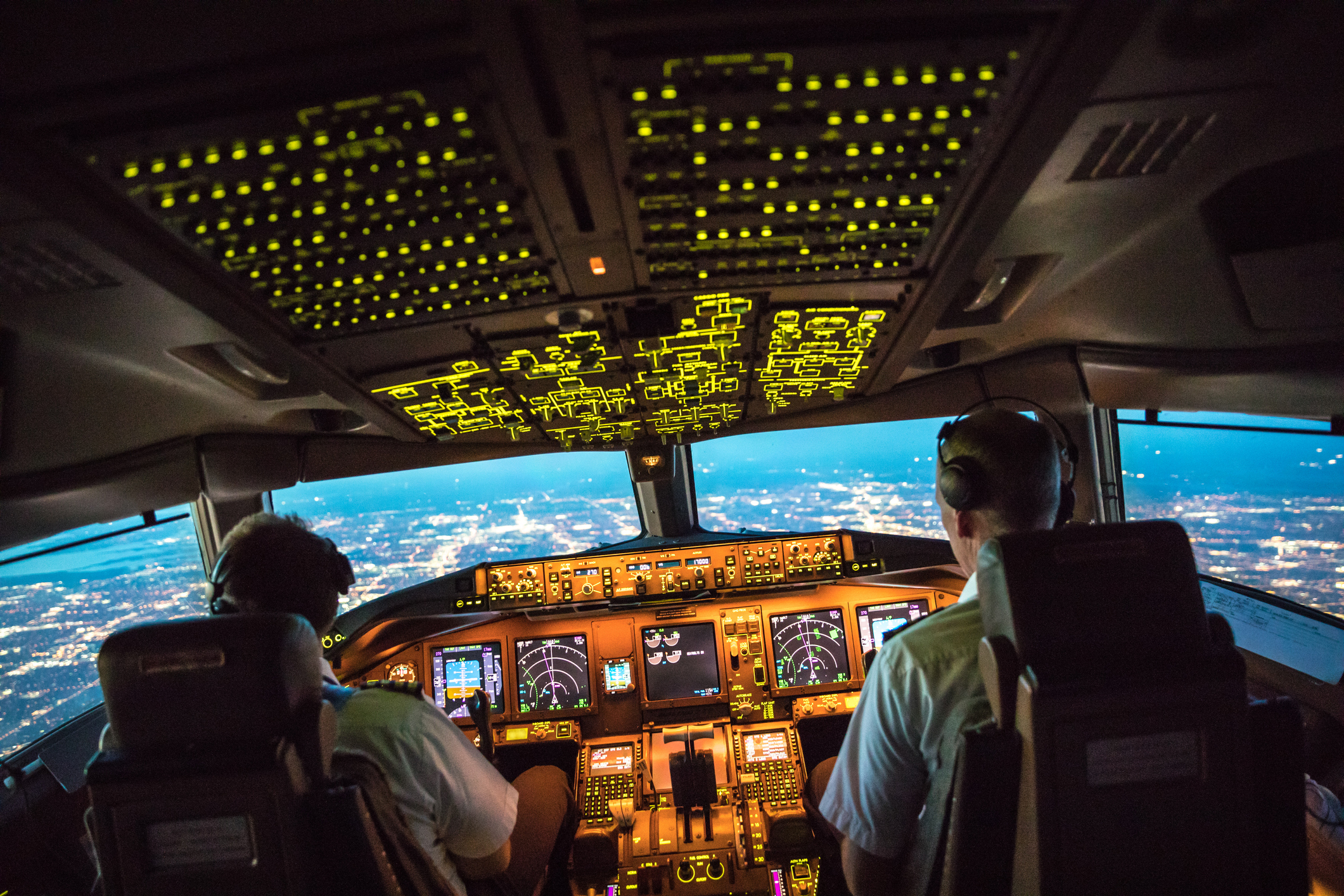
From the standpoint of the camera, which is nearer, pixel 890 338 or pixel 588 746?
pixel 890 338

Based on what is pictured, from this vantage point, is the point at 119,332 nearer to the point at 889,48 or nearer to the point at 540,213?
the point at 540,213

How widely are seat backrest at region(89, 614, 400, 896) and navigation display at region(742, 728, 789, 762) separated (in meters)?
2.36

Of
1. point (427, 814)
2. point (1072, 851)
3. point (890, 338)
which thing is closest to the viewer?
point (1072, 851)

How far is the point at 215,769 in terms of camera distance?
3.63 feet

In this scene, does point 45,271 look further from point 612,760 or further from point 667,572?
point 612,760

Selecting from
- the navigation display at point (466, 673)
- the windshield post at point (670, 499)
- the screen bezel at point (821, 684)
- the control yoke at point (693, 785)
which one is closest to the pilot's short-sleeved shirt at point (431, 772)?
the control yoke at point (693, 785)

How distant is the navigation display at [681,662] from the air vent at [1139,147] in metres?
2.65

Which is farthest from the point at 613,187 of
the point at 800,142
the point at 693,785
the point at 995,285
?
the point at 693,785

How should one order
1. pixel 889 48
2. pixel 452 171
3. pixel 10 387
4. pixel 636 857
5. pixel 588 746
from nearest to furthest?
pixel 889 48, pixel 452 171, pixel 10 387, pixel 636 857, pixel 588 746

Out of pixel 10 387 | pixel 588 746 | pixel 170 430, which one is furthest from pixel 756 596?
pixel 10 387

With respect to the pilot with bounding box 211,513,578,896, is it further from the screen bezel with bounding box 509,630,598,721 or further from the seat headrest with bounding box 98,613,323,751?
the screen bezel with bounding box 509,630,598,721

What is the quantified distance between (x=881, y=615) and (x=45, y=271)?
3302 mm

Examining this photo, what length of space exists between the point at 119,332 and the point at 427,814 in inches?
52.5

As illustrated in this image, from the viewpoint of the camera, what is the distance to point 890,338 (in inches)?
64.2
